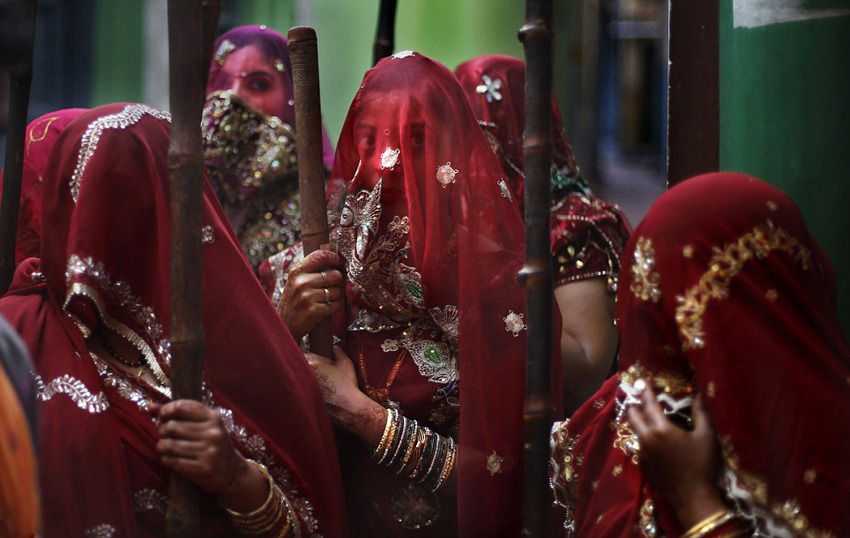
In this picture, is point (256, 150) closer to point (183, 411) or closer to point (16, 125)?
point (16, 125)

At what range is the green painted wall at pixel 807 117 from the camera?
200 centimetres

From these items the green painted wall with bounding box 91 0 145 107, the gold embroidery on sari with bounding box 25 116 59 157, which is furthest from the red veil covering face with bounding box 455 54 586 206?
the green painted wall with bounding box 91 0 145 107

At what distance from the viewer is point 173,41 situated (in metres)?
1.61

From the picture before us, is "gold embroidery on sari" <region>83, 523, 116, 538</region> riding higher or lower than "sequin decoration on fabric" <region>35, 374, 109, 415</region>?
lower

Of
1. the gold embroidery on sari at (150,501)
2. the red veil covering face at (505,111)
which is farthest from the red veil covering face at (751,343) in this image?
the red veil covering face at (505,111)

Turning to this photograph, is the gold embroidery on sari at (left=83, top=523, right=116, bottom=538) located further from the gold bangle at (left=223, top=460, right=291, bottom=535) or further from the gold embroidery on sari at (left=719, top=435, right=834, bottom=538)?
the gold embroidery on sari at (left=719, top=435, right=834, bottom=538)

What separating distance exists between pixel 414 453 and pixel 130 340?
585 mm

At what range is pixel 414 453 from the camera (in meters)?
2.02

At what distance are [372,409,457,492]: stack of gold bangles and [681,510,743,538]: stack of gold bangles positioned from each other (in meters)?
0.67

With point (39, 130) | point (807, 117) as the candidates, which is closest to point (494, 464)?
point (807, 117)

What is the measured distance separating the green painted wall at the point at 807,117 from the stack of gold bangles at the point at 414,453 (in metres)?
0.83

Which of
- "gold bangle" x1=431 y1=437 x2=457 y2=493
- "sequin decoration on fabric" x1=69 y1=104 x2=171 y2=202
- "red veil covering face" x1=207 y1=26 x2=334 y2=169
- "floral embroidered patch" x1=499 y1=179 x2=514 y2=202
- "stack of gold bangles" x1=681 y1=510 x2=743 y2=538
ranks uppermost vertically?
"red veil covering face" x1=207 y1=26 x2=334 y2=169

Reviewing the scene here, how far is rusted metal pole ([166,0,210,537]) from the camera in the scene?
1.61 meters

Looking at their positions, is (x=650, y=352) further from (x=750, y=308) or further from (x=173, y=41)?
(x=173, y=41)
